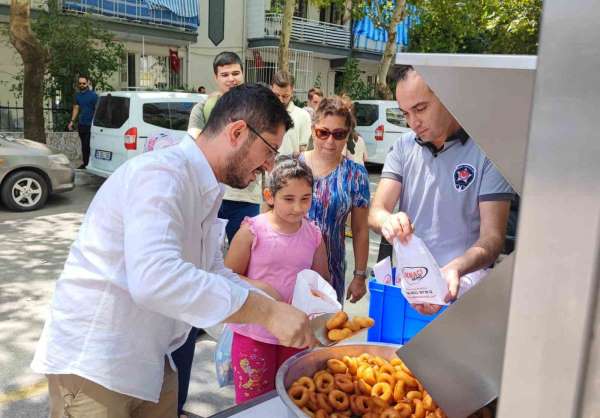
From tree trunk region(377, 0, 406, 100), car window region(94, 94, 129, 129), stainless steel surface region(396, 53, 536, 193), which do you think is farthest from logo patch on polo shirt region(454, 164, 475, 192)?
tree trunk region(377, 0, 406, 100)

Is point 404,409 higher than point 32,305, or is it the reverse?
point 404,409

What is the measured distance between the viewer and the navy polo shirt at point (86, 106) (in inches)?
415

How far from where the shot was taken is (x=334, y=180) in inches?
113

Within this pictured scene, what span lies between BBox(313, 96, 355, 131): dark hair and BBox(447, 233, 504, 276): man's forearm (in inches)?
43.2

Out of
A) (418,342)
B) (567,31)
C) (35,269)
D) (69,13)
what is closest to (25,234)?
(35,269)

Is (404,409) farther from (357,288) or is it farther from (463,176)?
(357,288)

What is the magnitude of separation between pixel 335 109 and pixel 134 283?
5.94 feet

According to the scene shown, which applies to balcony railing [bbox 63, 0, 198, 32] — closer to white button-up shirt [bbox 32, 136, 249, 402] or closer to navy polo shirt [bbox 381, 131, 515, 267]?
navy polo shirt [bbox 381, 131, 515, 267]

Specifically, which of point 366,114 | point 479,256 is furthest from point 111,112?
point 479,256

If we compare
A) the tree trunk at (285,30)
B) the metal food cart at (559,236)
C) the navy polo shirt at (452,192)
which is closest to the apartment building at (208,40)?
the tree trunk at (285,30)

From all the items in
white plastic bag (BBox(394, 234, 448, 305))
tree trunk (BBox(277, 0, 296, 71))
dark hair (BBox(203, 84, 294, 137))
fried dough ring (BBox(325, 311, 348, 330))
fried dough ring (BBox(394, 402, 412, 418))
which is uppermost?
tree trunk (BBox(277, 0, 296, 71))

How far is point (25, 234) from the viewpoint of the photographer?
663cm

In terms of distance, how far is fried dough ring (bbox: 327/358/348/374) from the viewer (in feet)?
5.35

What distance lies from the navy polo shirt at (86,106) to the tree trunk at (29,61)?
0.87m
